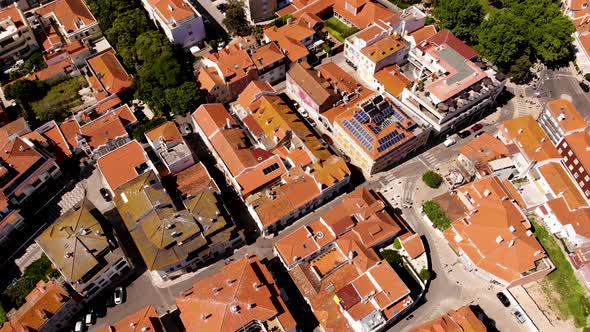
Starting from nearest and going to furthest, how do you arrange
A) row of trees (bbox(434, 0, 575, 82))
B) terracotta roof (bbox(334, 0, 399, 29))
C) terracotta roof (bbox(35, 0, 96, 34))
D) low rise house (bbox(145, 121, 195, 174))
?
low rise house (bbox(145, 121, 195, 174)) < row of trees (bbox(434, 0, 575, 82)) < terracotta roof (bbox(35, 0, 96, 34)) < terracotta roof (bbox(334, 0, 399, 29))

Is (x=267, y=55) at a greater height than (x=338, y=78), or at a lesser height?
greater

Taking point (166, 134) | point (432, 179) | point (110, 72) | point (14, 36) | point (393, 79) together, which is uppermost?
point (14, 36)

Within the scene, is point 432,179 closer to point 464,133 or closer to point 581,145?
point 464,133

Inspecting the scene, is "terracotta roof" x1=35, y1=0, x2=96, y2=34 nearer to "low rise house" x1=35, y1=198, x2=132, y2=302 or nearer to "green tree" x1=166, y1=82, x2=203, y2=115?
"green tree" x1=166, y1=82, x2=203, y2=115

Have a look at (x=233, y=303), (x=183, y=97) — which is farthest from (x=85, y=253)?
(x=183, y=97)

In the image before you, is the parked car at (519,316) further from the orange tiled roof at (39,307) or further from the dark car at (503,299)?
the orange tiled roof at (39,307)

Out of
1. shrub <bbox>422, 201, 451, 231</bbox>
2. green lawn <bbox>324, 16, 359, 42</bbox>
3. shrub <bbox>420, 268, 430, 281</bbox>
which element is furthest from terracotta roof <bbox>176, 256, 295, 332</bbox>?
green lawn <bbox>324, 16, 359, 42</bbox>

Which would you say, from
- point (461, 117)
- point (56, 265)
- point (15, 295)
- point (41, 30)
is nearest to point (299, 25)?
point (461, 117)
